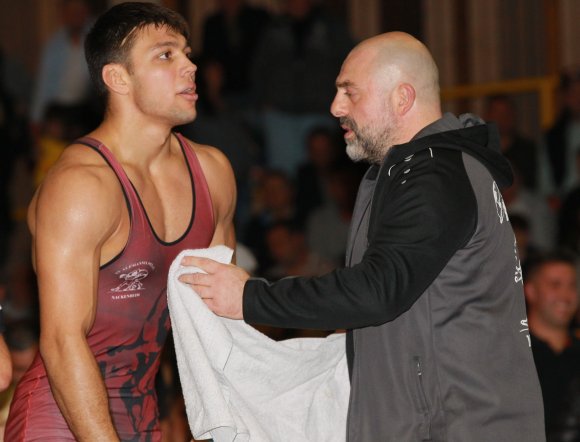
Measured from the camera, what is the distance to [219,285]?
12.0 ft

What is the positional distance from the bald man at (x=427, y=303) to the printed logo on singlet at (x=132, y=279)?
22 centimetres

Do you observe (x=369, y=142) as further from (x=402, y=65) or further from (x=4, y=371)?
(x=4, y=371)

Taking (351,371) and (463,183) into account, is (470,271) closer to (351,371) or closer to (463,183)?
(463,183)

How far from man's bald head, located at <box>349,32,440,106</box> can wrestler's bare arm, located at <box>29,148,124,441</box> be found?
990mm

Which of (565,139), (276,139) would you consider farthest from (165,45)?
(276,139)

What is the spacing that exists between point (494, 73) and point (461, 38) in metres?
0.43

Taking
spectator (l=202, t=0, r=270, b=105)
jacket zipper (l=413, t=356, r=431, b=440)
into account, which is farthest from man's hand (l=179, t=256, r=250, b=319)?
spectator (l=202, t=0, r=270, b=105)

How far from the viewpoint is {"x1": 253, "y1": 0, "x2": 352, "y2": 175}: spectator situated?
346 inches

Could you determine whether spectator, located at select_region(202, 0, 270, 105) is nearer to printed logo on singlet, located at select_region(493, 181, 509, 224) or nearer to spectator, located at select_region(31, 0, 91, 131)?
spectator, located at select_region(31, 0, 91, 131)

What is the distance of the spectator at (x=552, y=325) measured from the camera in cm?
574

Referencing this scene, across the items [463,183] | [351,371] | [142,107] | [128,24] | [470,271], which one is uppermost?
[128,24]

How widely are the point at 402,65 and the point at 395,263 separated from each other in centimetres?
76

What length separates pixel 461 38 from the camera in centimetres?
993

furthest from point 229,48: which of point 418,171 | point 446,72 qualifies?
point 418,171
